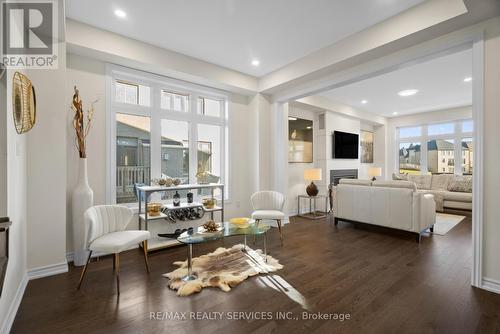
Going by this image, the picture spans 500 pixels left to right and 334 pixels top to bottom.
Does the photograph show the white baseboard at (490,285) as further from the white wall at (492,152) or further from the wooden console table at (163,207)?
the wooden console table at (163,207)

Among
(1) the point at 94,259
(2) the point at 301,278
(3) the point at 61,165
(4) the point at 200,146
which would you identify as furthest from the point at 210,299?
(4) the point at 200,146

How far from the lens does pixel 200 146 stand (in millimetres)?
4383

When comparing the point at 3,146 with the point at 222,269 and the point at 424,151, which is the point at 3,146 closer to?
the point at 222,269

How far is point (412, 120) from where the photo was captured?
7777mm

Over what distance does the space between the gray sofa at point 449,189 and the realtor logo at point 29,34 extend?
700 centimetres

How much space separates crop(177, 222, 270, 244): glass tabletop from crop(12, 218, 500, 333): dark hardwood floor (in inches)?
18.8

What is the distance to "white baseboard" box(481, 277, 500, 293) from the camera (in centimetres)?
225

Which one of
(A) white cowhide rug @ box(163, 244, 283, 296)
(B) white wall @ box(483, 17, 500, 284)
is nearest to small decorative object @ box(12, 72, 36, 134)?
(A) white cowhide rug @ box(163, 244, 283, 296)

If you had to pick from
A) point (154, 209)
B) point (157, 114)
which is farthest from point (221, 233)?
point (157, 114)

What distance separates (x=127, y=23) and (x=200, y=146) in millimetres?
2103

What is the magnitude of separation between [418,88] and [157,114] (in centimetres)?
544

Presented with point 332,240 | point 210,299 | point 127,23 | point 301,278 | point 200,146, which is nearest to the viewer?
point 210,299

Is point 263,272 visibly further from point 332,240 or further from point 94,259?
point 94,259

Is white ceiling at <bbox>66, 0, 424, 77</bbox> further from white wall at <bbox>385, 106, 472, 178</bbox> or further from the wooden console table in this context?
white wall at <bbox>385, 106, 472, 178</bbox>
